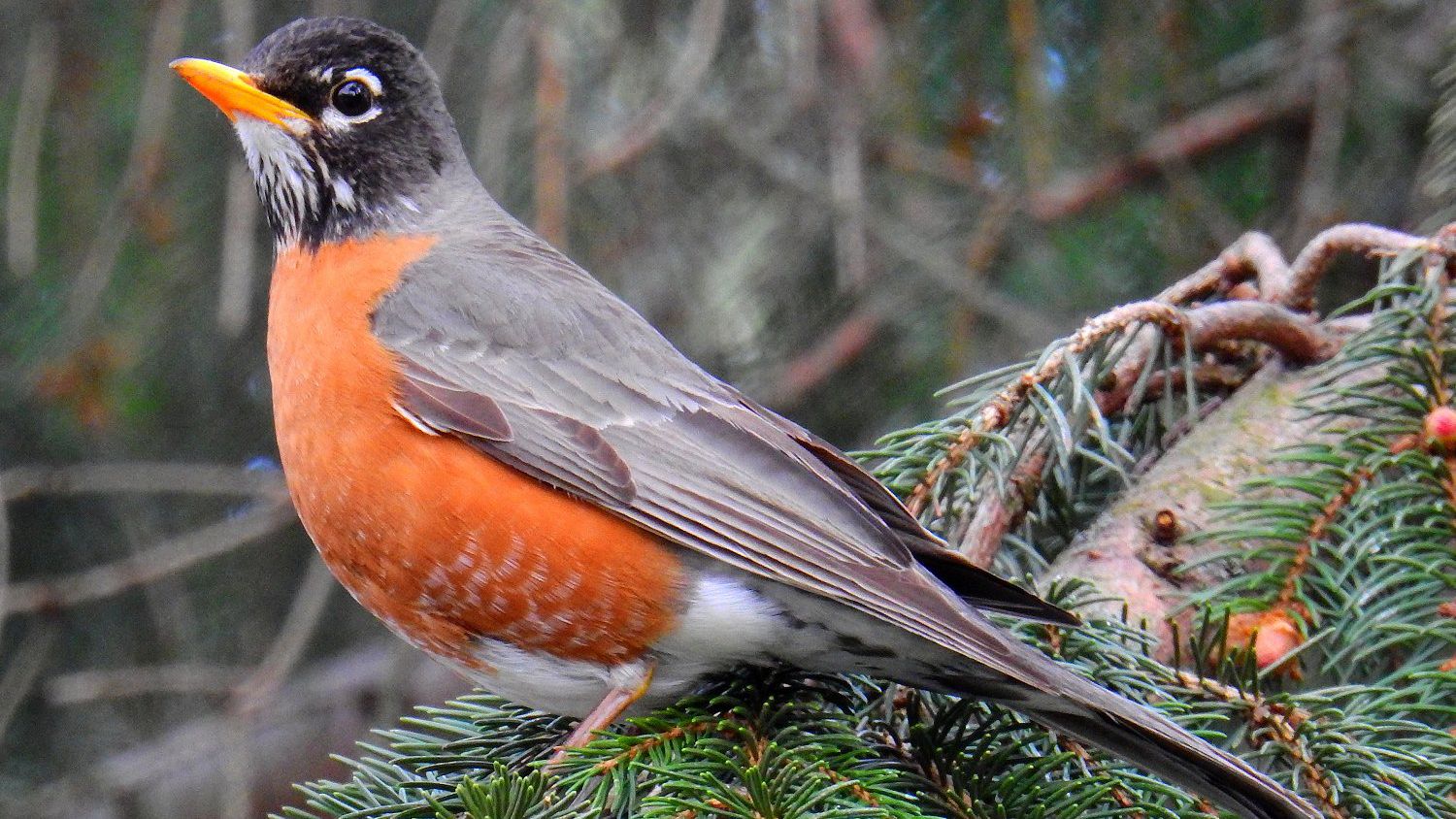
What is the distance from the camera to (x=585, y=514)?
2.55m

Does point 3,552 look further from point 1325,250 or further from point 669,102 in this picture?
point 1325,250

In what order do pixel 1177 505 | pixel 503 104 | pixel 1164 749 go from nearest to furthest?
pixel 1164 749 → pixel 1177 505 → pixel 503 104

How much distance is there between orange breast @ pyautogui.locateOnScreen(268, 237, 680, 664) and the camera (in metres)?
2.46

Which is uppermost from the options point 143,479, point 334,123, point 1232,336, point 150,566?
point 1232,336

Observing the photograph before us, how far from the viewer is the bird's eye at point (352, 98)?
3195 mm

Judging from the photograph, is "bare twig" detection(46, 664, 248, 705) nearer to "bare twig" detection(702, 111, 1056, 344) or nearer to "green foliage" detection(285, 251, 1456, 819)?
"green foliage" detection(285, 251, 1456, 819)

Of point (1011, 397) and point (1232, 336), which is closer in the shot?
point (1011, 397)

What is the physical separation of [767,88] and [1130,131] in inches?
37.7

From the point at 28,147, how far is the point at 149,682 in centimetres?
126

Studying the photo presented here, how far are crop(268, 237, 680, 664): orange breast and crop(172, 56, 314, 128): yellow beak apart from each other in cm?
75

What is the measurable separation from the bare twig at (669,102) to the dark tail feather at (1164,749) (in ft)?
5.26

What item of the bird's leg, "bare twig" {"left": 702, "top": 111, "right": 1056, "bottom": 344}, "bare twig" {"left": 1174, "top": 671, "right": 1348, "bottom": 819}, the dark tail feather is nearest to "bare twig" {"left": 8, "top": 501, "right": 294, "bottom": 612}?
the bird's leg

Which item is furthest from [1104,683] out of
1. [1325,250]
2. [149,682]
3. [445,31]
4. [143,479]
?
[143,479]

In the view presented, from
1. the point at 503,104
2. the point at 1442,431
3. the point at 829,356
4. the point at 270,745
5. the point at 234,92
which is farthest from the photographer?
the point at 270,745
